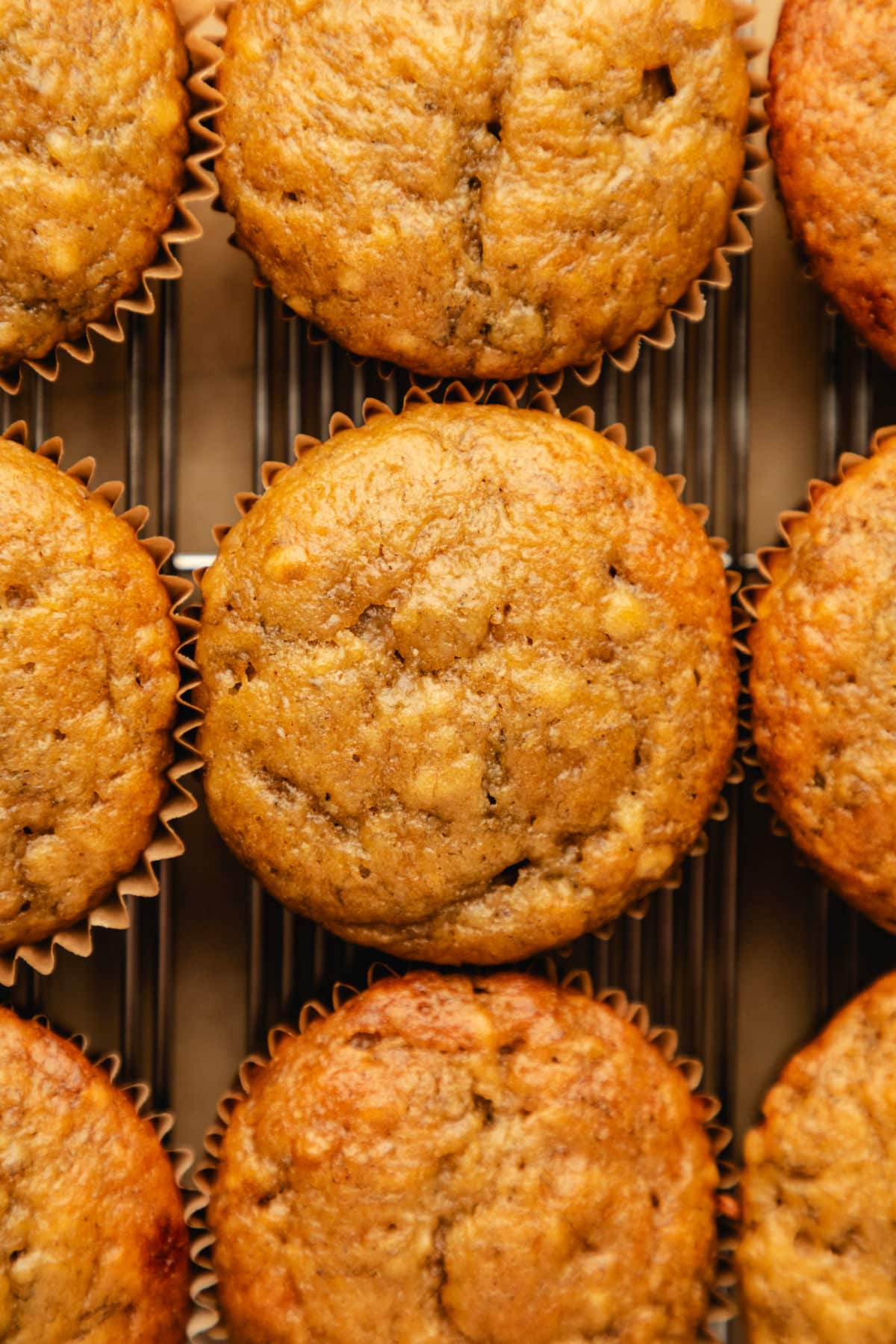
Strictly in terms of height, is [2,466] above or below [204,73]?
below

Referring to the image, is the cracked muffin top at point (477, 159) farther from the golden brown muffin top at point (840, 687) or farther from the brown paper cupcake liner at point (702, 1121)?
the brown paper cupcake liner at point (702, 1121)

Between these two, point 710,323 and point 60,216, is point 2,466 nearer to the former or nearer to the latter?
point 60,216

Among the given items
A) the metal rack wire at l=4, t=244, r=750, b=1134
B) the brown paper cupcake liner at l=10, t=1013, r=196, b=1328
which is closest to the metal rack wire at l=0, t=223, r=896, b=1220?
the metal rack wire at l=4, t=244, r=750, b=1134

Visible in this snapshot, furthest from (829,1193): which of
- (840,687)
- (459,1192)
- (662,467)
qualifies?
(662,467)

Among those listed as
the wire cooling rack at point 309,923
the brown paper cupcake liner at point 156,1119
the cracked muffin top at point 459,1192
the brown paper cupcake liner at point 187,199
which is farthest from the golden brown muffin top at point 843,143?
the brown paper cupcake liner at point 156,1119

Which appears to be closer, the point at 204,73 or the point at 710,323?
the point at 204,73

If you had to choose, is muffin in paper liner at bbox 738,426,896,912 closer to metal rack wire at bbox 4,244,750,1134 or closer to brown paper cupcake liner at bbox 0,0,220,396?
metal rack wire at bbox 4,244,750,1134

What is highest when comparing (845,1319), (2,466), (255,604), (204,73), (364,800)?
(204,73)

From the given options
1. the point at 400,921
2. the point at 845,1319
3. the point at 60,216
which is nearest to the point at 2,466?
the point at 60,216
